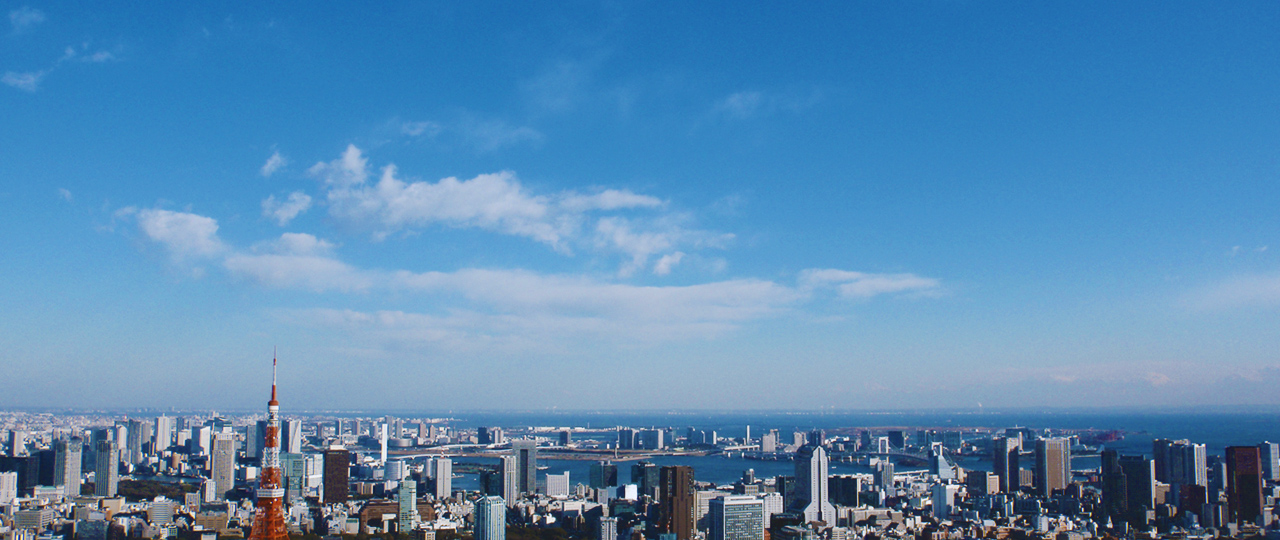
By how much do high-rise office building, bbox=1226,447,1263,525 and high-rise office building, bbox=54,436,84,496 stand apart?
2302 centimetres

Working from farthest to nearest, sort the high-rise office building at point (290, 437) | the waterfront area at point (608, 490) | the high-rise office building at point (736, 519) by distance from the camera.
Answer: the high-rise office building at point (290, 437)
the waterfront area at point (608, 490)
the high-rise office building at point (736, 519)

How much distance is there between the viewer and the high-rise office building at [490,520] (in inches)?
606

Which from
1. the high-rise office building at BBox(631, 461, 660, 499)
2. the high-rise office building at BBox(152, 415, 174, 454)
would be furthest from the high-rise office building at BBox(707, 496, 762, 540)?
the high-rise office building at BBox(152, 415, 174, 454)

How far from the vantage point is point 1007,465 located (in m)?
24.6

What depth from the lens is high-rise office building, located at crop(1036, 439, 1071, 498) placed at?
2239 centimetres

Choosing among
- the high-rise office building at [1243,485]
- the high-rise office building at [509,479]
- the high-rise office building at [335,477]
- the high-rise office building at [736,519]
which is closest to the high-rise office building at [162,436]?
the high-rise office building at [335,477]

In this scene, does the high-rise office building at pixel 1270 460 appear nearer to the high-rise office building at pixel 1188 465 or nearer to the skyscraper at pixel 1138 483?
the high-rise office building at pixel 1188 465

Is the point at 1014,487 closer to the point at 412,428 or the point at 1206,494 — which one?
the point at 1206,494

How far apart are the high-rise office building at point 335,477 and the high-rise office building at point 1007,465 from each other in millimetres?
15354

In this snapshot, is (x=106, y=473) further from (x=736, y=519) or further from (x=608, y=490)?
(x=736, y=519)

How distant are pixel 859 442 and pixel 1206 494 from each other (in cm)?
2265

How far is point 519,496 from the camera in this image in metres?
22.6

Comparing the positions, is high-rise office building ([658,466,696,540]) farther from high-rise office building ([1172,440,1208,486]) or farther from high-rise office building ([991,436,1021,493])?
high-rise office building ([1172,440,1208,486])

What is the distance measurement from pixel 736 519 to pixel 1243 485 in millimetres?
10160
